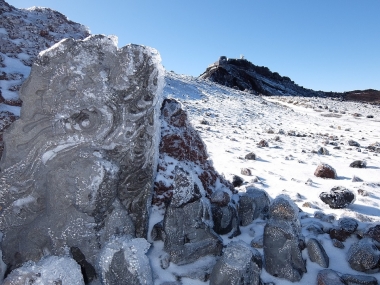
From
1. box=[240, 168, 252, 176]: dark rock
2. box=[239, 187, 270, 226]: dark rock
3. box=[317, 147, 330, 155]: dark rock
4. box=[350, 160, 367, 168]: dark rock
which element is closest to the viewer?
box=[239, 187, 270, 226]: dark rock

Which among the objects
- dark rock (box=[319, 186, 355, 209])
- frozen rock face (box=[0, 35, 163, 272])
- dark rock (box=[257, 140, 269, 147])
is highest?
frozen rock face (box=[0, 35, 163, 272])

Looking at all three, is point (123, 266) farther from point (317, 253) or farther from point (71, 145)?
point (317, 253)

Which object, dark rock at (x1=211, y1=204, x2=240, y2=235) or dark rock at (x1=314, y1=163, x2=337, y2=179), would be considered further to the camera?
dark rock at (x1=314, y1=163, x2=337, y2=179)

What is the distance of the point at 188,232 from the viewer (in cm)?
223

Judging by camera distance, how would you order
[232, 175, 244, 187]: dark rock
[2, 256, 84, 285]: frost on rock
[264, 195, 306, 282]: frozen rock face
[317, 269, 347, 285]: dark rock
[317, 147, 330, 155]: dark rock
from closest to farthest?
1. [2, 256, 84, 285]: frost on rock
2. [317, 269, 347, 285]: dark rock
3. [264, 195, 306, 282]: frozen rock face
4. [232, 175, 244, 187]: dark rock
5. [317, 147, 330, 155]: dark rock

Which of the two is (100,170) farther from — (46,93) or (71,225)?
(46,93)

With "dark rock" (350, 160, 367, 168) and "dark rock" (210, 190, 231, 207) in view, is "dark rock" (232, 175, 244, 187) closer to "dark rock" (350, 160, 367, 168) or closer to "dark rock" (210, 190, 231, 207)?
"dark rock" (210, 190, 231, 207)

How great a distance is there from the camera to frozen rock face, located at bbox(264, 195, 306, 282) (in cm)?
213

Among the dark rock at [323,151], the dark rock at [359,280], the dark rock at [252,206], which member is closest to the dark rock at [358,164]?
the dark rock at [323,151]

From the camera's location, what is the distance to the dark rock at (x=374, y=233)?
2.43 m

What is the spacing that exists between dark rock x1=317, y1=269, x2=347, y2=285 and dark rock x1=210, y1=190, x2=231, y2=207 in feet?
3.07

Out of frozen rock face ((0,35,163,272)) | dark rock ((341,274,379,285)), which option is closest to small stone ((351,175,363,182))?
dark rock ((341,274,379,285))

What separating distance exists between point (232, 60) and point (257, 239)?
27406mm

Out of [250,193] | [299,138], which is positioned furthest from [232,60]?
[250,193]
